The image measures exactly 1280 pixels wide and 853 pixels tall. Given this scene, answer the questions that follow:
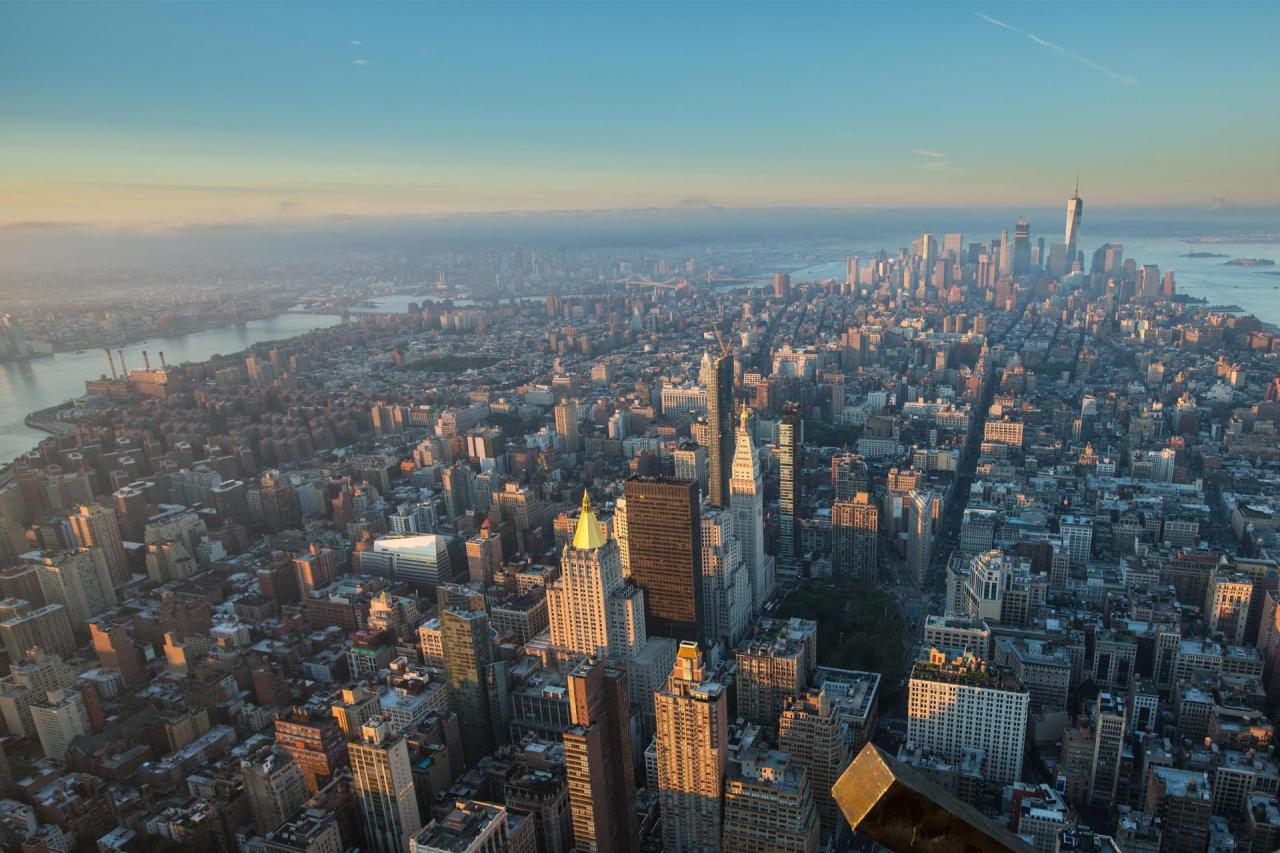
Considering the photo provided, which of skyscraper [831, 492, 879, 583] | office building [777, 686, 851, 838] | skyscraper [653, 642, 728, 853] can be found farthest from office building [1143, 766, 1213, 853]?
skyscraper [831, 492, 879, 583]

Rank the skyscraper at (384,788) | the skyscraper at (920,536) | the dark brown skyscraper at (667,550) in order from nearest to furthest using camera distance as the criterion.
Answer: the skyscraper at (384,788), the dark brown skyscraper at (667,550), the skyscraper at (920,536)

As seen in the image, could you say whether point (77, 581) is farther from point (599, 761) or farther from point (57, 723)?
point (599, 761)

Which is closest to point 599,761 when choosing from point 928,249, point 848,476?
point 848,476

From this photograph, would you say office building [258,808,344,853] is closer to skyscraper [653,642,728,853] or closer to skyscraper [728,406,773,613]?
skyscraper [653,642,728,853]

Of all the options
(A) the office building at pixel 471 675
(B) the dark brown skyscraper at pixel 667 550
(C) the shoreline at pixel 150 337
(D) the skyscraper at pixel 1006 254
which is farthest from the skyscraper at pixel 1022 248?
(A) the office building at pixel 471 675

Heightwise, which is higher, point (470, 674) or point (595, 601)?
point (595, 601)

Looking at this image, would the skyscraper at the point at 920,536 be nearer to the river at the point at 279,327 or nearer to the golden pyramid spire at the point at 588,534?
the golden pyramid spire at the point at 588,534

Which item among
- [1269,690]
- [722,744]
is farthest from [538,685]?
[1269,690]
